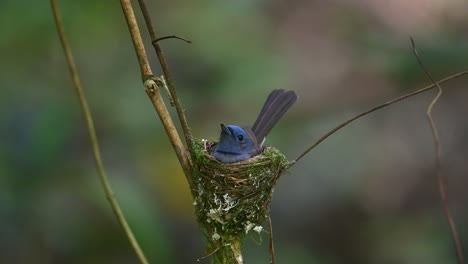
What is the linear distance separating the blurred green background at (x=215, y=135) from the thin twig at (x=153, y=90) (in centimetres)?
225

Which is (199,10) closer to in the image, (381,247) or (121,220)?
(381,247)

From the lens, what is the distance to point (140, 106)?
18.0 ft

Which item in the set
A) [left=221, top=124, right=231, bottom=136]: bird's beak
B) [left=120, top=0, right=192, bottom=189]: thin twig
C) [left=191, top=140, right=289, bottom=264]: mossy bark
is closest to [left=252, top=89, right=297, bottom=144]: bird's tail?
[left=221, top=124, right=231, bottom=136]: bird's beak

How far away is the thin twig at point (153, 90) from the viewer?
260 centimetres

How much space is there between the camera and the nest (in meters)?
3.03

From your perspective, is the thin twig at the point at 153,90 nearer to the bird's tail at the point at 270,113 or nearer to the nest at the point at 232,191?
the nest at the point at 232,191

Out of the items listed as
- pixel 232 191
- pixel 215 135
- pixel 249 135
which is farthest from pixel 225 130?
pixel 215 135

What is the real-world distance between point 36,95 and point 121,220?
2650mm

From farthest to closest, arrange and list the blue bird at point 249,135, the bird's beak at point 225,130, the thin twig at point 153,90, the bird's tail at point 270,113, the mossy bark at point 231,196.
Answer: the bird's tail at point 270,113, the bird's beak at point 225,130, the blue bird at point 249,135, the mossy bark at point 231,196, the thin twig at point 153,90

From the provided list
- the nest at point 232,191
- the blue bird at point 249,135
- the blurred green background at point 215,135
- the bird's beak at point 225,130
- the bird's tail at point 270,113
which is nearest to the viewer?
the nest at point 232,191

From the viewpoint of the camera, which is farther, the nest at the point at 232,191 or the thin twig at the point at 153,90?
the nest at the point at 232,191

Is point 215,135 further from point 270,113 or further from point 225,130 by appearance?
point 225,130

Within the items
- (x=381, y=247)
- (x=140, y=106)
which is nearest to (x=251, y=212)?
(x=140, y=106)

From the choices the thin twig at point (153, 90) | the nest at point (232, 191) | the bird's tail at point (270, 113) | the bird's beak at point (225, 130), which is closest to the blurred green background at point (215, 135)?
the bird's tail at point (270, 113)
